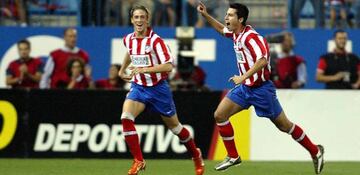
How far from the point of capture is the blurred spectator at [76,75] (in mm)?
16203

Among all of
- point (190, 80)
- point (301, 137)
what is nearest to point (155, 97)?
point (301, 137)

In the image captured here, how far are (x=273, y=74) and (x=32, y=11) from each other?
179 inches

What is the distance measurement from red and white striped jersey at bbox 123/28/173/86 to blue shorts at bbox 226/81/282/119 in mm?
997

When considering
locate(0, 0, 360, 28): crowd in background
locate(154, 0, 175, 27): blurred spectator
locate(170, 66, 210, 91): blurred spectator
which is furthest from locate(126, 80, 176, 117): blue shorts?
locate(154, 0, 175, 27): blurred spectator

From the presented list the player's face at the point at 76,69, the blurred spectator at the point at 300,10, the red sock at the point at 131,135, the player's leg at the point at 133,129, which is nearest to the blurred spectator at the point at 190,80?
the player's face at the point at 76,69

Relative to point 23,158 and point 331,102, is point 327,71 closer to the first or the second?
point 331,102

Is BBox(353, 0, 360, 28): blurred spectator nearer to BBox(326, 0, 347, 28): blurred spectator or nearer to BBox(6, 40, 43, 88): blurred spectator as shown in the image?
BBox(326, 0, 347, 28): blurred spectator

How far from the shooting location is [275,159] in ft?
50.7

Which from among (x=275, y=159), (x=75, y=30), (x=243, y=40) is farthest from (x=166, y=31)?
(x=243, y=40)

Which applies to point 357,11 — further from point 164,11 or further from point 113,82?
point 113,82

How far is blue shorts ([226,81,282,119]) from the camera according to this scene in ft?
40.2

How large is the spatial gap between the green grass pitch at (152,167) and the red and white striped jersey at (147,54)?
1.25 meters

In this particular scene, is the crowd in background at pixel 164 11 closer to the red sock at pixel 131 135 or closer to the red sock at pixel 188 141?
the red sock at pixel 188 141

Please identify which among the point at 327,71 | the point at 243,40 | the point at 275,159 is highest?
the point at 243,40
